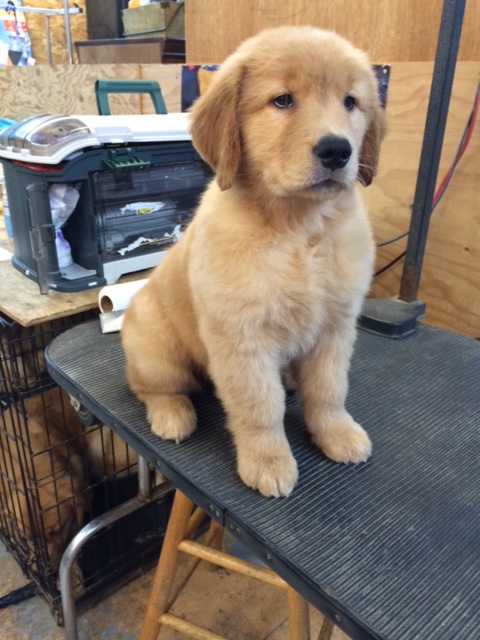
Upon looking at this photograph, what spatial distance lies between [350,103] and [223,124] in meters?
0.25

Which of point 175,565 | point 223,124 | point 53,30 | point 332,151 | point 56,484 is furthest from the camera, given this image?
point 53,30

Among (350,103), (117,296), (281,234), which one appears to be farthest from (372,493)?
(117,296)

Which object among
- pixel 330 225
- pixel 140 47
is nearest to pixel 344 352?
pixel 330 225

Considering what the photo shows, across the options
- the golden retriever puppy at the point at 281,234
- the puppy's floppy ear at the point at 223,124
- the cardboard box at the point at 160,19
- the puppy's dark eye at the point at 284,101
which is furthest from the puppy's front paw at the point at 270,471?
the cardboard box at the point at 160,19

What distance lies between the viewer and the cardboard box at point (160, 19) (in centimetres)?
436

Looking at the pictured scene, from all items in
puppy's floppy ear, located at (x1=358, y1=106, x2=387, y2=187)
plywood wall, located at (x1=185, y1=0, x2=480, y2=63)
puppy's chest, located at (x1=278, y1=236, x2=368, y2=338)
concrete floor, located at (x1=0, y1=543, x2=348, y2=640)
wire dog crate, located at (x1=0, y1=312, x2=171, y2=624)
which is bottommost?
concrete floor, located at (x1=0, y1=543, x2=348, y2=640)

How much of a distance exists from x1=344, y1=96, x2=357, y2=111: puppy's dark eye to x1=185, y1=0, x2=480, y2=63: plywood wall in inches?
41.8

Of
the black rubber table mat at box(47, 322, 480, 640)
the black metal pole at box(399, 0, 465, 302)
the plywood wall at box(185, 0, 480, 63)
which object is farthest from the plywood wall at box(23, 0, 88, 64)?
the black rubber table mat at box(47, 322, 480, 640)

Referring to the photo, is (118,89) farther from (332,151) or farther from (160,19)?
(160,19)

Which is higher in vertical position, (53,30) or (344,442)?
(53,30)

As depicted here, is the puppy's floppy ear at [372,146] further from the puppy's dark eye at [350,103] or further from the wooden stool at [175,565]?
the wooden stool at [175,565]

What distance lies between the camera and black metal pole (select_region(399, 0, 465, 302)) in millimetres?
1452

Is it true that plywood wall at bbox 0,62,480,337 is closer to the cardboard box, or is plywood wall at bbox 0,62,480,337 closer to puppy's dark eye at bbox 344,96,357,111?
puppy's dark eye at bbox 344,96,357,111

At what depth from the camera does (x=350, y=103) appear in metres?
1.02
